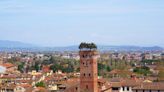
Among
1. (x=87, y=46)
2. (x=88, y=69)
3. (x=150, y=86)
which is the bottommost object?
(x=150, y=86)

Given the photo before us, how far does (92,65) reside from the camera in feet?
121

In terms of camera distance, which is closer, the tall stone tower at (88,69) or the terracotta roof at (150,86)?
the tall stone tower at (88,69)

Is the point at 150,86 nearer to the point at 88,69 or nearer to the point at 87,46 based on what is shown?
the point at 88,69

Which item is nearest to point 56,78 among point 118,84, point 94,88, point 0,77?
point 0,77

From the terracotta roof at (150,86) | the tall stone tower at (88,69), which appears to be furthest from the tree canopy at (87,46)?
the terracotta roof at (150,86)

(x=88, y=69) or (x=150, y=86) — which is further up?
(x=88, y=69)

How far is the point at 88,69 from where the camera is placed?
37.2m

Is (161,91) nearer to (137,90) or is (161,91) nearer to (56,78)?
(137,90)

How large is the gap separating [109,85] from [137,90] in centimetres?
470

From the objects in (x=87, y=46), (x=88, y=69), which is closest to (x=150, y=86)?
(x=88, y=69)

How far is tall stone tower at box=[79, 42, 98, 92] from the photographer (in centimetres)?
→ 3709

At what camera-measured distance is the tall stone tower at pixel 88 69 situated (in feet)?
122

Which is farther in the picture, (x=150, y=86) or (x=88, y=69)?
(x=150, y=86)

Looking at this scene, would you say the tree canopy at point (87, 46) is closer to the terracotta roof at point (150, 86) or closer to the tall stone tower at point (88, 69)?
the tall stone tower at point (88, 69)
